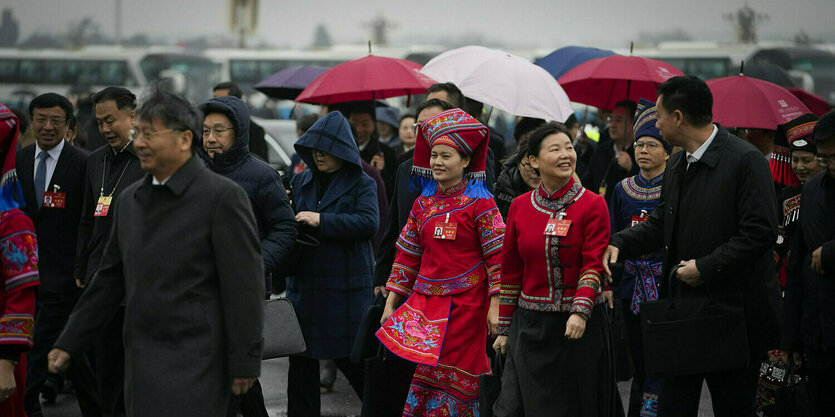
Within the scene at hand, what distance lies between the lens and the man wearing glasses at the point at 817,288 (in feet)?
16.0

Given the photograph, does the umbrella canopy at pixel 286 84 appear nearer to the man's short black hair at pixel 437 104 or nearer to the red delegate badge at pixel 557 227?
the man's short black hair at pixel 437 104

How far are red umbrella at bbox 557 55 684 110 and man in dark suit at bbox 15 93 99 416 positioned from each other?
441cm

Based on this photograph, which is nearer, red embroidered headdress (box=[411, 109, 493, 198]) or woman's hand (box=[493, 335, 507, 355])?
woman's hand (box=[493, 335, 507, 355])

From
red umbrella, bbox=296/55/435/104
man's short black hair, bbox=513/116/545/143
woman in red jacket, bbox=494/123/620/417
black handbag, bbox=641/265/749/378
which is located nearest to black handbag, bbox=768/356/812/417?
black handbag, bbox=641/265/749/378

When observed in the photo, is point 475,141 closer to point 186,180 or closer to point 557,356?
point 557,356

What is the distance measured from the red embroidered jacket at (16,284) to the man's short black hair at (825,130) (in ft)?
12.3

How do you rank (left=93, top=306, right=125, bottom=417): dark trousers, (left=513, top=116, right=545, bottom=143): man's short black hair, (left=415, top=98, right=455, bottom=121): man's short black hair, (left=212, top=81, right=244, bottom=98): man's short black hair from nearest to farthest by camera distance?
1. (left=93, top=306, right=125, bottom=417): dark trousers
2. (left=415, top=98, right=455, bottom=121): man's short black hair
3. (left=513, top=116, right=545, bottom=143): man's short black hair
4. (left=212, top=81, right=244, bottom=98): man's short black hair

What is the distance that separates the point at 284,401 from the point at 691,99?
4.16 metres

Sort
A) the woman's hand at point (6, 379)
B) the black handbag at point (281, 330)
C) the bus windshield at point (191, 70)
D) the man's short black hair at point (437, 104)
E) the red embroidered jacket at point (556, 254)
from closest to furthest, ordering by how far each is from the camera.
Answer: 1. the woman's hand at point (6, 379)
2. the red embroidered jacket at point (556, 254)
3. the black handbag at point (281, 330)
4. the man's short black hair at point (437, 104)
5. the bus windshield at point (191, 70)

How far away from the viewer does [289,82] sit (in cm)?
1149

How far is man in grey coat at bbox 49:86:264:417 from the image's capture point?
3.92 metres

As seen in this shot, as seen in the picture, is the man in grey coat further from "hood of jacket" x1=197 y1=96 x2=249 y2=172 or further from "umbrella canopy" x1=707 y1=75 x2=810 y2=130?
"umbrella canopy" x1=707 y1=75 x2=810 y2=130

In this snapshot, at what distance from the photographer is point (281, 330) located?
5.31 meters

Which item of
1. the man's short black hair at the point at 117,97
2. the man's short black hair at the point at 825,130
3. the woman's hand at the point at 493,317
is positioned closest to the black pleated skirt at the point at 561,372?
the woman's hand at the point at 493,317
